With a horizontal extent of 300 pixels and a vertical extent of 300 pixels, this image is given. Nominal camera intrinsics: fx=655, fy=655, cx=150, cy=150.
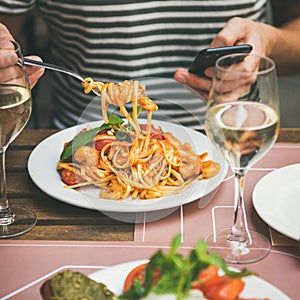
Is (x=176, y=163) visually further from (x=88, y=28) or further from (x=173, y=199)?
(x=88, y=28)

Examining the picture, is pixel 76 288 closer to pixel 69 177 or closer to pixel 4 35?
pixel 69 177

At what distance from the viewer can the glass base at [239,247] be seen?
1022mm

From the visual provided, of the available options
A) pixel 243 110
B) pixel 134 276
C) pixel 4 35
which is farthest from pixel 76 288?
pixel 4 35

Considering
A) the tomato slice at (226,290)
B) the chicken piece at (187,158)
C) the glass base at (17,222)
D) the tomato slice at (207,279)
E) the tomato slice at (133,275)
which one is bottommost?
the glass base at (17,222)

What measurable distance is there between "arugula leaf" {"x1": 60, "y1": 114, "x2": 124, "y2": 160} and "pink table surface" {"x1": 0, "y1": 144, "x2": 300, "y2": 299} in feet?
0.65

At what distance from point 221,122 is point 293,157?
0.43 m

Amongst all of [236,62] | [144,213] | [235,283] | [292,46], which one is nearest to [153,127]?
[144,213]

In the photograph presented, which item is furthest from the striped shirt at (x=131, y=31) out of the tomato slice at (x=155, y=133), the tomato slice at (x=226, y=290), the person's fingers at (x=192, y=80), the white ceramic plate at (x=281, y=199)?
the tomato slice at (x=226, y=290)

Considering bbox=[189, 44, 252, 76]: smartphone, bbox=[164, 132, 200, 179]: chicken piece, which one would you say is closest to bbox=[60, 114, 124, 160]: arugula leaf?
bbox=[164, 132, 200, 179]: chicken piece

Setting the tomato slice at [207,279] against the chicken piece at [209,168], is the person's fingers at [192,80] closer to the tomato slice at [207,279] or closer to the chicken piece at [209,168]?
the chicken piece at [209,168]

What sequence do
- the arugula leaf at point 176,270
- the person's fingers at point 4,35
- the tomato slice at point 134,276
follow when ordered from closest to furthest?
the arugula leaf at point 176,270, the tomato slice at point 134,276, the person's fingers at point 4,35

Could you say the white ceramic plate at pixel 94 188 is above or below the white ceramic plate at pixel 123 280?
below

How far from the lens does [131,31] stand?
1841 millimetres

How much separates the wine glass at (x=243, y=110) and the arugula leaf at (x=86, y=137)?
28 centimetres
